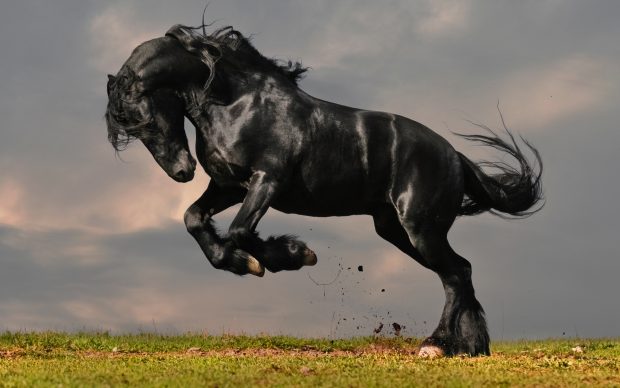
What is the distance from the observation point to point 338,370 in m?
8.95

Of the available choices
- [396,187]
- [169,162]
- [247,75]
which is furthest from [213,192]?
[396,187]

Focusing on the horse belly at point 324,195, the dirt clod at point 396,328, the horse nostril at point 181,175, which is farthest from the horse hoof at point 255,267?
the dirt clod at point 396,328

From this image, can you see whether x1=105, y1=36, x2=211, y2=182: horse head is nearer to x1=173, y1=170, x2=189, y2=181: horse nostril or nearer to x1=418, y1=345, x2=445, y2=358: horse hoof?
x1=173, y1=170, x2=189, y2=181: horse nostril

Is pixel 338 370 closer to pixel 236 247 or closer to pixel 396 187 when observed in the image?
pixel 236 247

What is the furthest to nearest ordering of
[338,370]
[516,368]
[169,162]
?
[169,162] → [516,368] → [338,370]

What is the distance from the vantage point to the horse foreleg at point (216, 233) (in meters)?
9.85

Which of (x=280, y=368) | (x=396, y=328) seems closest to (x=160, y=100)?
(x=280, y=368)

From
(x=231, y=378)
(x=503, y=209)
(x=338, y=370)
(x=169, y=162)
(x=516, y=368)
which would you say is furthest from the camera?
(x=503, y=209)

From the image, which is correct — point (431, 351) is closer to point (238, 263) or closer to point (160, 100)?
point (238, 263)

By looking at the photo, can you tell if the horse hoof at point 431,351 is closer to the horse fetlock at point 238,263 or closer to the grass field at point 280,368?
the grass field at point 280,368

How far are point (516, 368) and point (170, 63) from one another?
471cm

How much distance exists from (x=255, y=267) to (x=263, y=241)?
1.16ft

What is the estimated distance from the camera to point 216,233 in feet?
34.0

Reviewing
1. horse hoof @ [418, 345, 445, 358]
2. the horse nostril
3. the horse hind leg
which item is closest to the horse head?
the horse nostril
